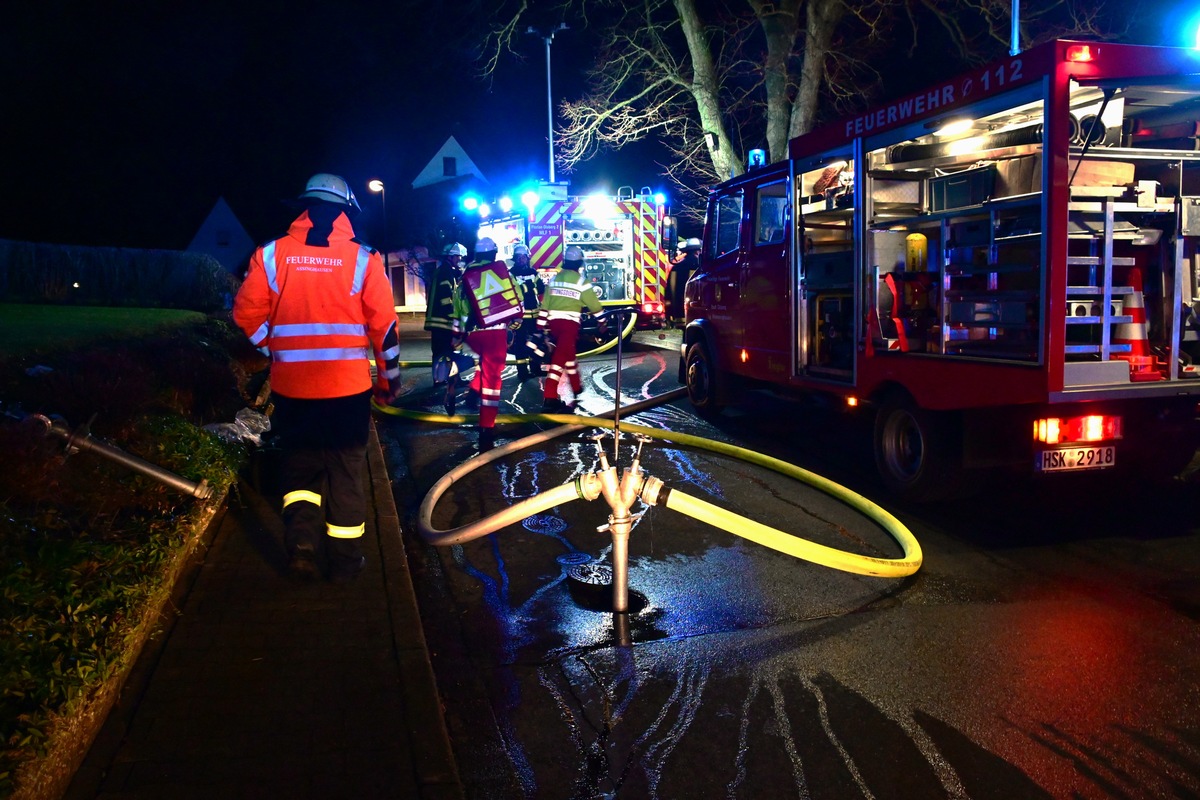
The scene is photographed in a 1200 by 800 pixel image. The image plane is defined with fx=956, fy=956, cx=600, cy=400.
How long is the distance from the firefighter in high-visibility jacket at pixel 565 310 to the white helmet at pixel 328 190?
4.76 metres

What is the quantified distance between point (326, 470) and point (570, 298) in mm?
5131

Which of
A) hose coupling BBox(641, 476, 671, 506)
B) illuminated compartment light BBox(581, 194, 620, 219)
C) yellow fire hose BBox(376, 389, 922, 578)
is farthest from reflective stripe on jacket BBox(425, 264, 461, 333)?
illuminated compartment light BBox(581, 194, 620, 219)

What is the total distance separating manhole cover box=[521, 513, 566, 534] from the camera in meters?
6.07

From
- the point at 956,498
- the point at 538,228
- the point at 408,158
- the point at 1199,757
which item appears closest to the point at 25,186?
the point at 408,158

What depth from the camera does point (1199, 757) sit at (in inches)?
126

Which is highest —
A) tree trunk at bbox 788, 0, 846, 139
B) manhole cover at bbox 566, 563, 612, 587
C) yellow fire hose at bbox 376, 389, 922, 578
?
tree trunk at bbox 788, 0, 846, 139

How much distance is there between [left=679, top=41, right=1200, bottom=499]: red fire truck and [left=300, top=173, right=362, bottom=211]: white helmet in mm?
3789

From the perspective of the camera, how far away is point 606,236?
1800 cm

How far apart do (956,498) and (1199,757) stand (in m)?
3.52

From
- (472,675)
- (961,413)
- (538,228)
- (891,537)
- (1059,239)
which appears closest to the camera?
(472,675)

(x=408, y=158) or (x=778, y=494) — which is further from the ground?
(x=408, y=158)

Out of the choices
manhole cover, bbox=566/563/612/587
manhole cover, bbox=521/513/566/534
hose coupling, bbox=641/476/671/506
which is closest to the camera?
hose coupling, bbox=641/476/671/506

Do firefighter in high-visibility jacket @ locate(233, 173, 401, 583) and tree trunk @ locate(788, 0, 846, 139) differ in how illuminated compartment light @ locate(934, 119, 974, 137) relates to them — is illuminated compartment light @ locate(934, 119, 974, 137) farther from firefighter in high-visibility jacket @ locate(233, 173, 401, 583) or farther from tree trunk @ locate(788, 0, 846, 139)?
tree trunk @ locate(788, 0, 846, 139)

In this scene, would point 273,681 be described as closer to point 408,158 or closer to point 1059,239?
point 1059,239
